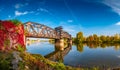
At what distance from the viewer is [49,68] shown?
15266 mm

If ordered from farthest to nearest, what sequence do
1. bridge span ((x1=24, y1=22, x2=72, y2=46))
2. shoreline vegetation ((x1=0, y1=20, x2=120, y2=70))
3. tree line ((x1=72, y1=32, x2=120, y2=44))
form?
tree line ((x1=72, y1=32, x2=120, y2=44))
bridge span ((x1=24, y1=22, x2=72, y2=46))
shoreline vegetation ((x1=0, y1=20, x2=120, y2=70))

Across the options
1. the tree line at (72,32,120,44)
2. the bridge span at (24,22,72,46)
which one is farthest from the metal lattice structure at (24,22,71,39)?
the tree line at (72,32,120,44)

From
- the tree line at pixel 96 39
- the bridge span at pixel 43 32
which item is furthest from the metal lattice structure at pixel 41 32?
the tree line at pixel 96 39

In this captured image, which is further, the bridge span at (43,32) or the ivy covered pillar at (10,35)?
the bridge span at (43,32)

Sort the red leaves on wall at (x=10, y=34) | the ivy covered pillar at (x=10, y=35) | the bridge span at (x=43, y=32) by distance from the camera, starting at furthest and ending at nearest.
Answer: the bridge span at (x=43, y=32)
the red leaves on wall at (x=10, y=34)
the ivy covered pillar at (x=10, y=35)

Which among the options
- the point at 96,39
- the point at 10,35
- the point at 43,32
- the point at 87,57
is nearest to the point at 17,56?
the point at 10,35

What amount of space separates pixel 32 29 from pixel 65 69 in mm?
31046

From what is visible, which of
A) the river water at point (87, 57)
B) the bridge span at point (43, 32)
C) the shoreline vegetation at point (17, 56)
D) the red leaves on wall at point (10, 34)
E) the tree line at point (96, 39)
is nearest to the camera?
the shoreline vegetation at point (17, 56)

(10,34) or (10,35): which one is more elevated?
(10,34)

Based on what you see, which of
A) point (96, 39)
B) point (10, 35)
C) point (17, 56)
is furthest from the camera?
point (96, 39)

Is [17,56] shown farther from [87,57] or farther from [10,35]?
[87,57]

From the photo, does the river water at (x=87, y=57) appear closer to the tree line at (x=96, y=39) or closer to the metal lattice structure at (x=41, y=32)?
the metal lattice structure at (x=41, y=32)

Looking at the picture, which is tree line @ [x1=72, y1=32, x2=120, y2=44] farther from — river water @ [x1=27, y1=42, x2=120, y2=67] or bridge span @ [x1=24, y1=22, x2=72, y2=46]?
A: river water @ [x1=27, y1=42, x2=120, y2=67]

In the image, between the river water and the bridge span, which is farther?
the bridge span
